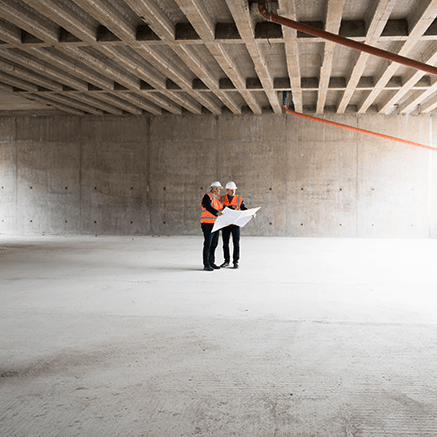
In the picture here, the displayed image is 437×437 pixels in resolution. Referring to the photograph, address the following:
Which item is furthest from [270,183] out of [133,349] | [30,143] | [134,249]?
[133,349]

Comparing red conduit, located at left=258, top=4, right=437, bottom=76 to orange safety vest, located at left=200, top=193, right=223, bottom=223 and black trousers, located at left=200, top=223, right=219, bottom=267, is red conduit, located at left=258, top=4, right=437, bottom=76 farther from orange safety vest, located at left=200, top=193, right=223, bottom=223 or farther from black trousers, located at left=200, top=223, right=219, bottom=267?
black trousers, located at left=200, top=223, right=219, bottom=267

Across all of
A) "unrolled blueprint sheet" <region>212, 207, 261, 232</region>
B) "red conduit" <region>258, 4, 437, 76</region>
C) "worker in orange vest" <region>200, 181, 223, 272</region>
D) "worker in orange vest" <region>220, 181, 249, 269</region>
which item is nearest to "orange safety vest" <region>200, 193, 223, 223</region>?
"worker in orange vest" <region>200, 181, 223, 272</region>

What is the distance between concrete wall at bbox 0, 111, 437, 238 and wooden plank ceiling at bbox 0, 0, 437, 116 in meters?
0.86

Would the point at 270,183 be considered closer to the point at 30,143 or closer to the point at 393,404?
the point at 30,143

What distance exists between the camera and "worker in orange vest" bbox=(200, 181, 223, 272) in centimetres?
832

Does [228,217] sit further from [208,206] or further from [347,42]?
[347,42]

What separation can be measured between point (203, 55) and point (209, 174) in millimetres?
6376

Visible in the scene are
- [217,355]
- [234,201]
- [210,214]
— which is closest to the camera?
[217,355]

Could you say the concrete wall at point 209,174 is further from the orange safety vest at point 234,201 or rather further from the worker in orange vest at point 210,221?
the worker in orange vest at point 210,221

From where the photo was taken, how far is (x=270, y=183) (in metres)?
16.7

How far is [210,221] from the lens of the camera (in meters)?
8.54

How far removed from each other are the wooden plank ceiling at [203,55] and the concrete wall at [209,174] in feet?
2.84

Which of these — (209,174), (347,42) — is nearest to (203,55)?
(347,42)

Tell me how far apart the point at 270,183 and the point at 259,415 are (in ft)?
47.4
